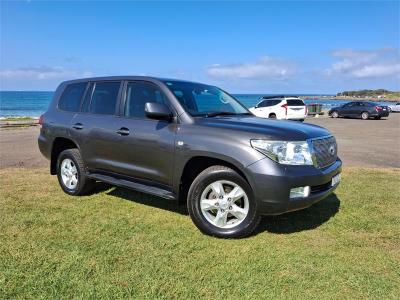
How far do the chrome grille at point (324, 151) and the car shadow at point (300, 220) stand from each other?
0.79m

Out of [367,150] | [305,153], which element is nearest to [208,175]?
[305,153]

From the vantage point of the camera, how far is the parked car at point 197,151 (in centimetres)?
409

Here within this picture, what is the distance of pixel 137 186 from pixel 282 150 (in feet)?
6.54

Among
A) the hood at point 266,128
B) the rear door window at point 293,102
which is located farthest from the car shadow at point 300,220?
the rear door window at point 293,102

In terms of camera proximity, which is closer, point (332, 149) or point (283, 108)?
point (332, 149)

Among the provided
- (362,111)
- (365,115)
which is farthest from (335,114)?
(365,115)

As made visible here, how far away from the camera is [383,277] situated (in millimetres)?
3451

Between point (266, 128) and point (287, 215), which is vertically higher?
point (266, 128)

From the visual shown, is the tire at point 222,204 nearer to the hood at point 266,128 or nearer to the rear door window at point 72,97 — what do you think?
the hood at point 266,128

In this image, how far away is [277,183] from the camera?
13.0ft

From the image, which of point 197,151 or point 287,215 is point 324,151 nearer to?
point 287,215

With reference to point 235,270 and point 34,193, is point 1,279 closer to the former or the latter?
point 235,270

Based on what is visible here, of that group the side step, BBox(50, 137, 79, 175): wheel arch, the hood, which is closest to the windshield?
the hood

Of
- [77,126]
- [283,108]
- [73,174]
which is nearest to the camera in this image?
[77,126]
